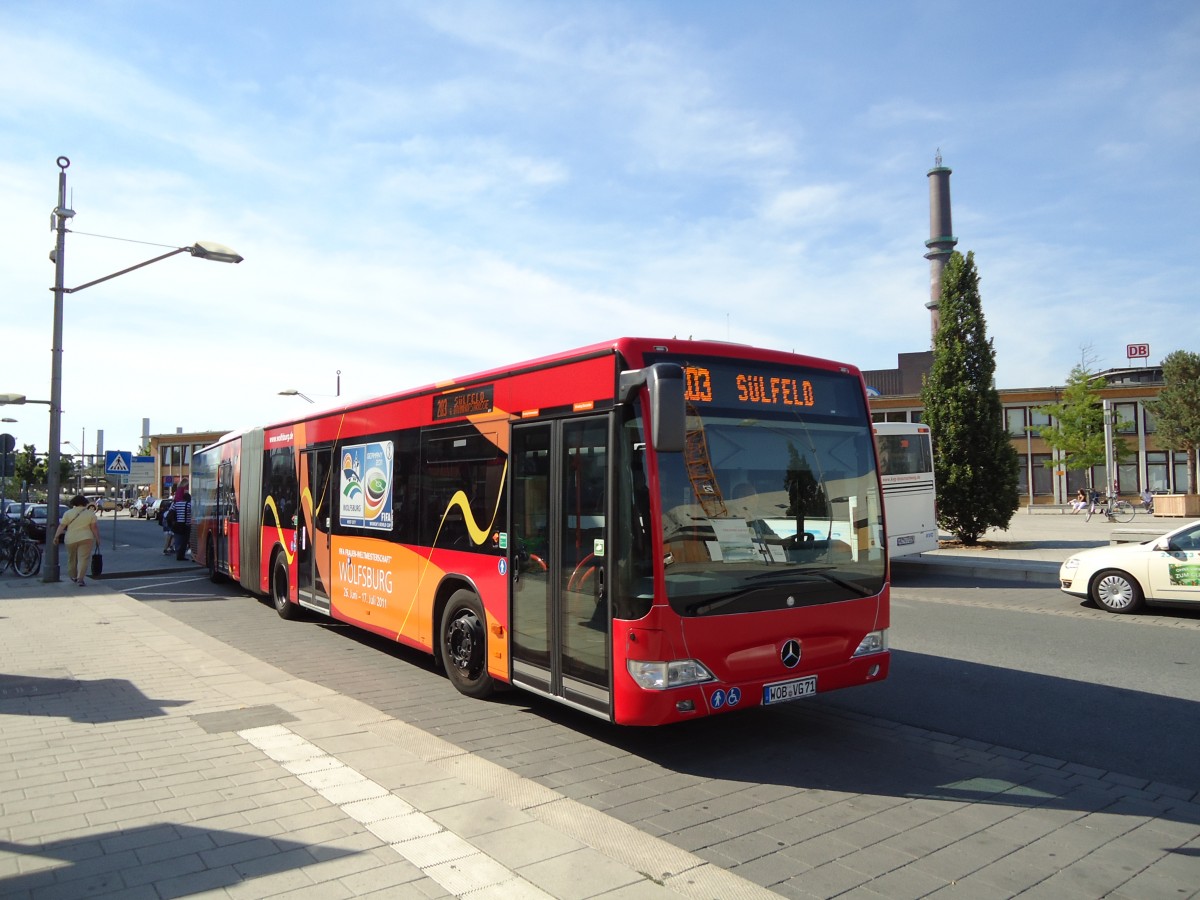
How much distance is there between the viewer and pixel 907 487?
19797mm

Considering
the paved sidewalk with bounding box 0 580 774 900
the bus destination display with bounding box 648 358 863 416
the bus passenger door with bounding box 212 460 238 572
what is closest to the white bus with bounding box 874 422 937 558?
the bus destination display with bounding box 648 358 863 416

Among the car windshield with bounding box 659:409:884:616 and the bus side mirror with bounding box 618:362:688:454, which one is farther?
the car windshield with bounding box 659:409:884:616

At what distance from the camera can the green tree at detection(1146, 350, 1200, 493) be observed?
5812 cm

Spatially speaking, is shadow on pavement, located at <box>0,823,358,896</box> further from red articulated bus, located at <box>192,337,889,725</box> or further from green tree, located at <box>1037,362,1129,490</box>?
green tree, located at <box>1037,362,1129,490</box>

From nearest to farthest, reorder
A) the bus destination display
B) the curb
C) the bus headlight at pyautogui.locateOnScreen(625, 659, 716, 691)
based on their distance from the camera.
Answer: the bus headlight at pyautogui.locateOnScreen(625, 659, 716, 691) → the bus destination display → the curb

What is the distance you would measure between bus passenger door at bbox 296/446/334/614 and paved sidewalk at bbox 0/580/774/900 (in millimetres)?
3297

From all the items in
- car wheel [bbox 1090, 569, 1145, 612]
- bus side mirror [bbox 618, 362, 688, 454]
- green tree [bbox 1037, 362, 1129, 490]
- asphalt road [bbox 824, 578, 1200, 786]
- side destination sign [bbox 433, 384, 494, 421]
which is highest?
green tree [bbox 1037, 362, 1129, 490]

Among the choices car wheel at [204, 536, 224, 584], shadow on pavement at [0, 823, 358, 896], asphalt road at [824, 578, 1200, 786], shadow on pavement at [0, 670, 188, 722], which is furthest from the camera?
car wheel at [204, 536, 224, 584]

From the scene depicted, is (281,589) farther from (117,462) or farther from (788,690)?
(117,462)

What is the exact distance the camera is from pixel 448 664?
8.09 m

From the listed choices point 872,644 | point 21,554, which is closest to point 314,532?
point 872,644

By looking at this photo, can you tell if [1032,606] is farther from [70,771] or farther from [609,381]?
[70,771]

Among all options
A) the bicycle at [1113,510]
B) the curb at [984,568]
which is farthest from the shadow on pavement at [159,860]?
the bicycle at [1113,510]

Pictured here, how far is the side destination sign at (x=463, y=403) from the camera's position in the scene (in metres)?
7.71
